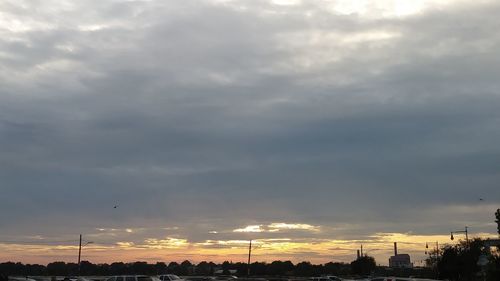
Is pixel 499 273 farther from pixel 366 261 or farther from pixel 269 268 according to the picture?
pixel 269 268

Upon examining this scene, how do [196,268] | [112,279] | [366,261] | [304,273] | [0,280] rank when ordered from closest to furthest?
[0,280], [112,279], [366,261], [304,273], [196,268]

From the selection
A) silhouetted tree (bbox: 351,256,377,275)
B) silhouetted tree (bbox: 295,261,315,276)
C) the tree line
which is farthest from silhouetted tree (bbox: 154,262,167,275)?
silhouetted tree (bbox: 351,256,377,275)

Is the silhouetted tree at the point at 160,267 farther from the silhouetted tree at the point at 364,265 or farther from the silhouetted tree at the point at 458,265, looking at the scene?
the silhouetted tree at the point at 458,265

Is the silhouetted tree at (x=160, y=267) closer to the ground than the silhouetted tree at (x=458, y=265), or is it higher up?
closer to the ground

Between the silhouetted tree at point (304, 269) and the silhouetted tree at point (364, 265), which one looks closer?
the silhouetted tree at point (364, 265)

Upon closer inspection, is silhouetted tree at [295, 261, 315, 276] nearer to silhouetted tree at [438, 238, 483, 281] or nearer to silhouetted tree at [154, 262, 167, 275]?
silhouetted tree at [154, 262, 167, 275]

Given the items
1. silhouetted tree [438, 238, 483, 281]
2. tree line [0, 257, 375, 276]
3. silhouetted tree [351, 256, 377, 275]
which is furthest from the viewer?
tree line [0, 257, 375, 276]

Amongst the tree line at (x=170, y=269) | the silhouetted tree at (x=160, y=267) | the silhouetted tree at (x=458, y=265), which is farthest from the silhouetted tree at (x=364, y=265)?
the silhouetted tree at (x=160, y=267)

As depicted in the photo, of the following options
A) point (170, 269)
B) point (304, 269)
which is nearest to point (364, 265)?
point (304, 269)

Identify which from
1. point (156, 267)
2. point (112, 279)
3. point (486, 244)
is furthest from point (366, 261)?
point (112, 279)

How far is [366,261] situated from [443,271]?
4677 centimetres

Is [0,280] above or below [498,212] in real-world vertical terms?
below

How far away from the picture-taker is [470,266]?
8000 centimetres

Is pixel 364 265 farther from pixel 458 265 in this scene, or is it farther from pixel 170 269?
pixel 170 269
